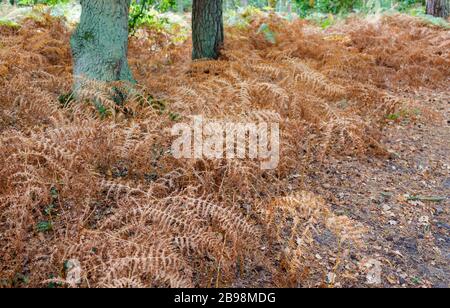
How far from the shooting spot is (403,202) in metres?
3.40

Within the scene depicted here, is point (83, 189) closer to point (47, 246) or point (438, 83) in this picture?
point (47, 246)

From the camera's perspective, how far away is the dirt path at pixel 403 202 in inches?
108

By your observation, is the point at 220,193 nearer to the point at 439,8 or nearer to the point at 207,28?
the point at 207,28

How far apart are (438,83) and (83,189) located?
5617mm

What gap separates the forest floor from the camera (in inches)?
95.9

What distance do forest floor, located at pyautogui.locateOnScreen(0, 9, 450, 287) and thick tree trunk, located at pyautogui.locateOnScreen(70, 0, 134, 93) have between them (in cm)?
42

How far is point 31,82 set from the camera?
4.27 meters

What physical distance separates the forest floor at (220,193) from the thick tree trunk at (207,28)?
3.35 feet

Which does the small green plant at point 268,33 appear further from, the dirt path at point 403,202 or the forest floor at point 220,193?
the dirt path at point 403,202

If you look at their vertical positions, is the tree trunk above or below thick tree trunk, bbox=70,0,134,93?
above

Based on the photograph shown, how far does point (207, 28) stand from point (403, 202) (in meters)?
4.07

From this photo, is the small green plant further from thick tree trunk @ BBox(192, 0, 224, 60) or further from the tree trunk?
the tree trunk

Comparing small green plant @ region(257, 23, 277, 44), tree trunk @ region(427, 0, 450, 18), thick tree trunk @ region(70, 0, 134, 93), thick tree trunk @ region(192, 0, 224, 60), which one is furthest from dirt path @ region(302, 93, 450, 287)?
tree trunk @ region(427, 0, 450, 18)

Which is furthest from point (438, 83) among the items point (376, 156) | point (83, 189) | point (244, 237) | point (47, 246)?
point (47, 246)
